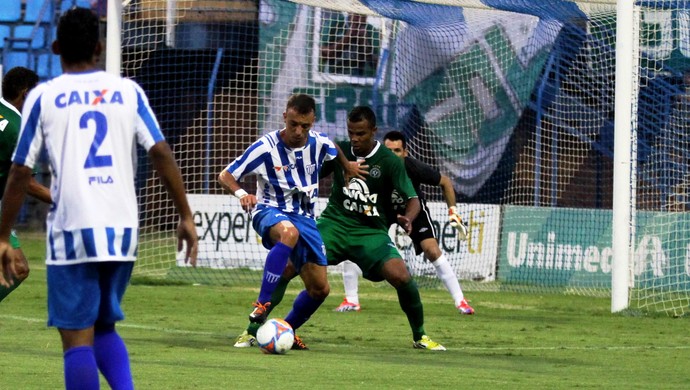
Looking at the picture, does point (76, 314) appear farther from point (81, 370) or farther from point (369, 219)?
point (369, 219)

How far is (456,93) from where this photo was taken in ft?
61.4

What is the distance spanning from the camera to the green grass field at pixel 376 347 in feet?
27.0

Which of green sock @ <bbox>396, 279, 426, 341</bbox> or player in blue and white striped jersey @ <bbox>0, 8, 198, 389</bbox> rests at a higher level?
player in blue and white striped jersey @ <bbox>0, 8, 198, 389</bbox>

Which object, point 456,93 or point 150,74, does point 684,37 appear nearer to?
point 456,93

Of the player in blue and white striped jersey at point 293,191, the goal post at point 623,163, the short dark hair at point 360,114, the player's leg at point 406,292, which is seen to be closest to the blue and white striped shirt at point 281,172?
the player in blue and white striped jersey at point 293,191

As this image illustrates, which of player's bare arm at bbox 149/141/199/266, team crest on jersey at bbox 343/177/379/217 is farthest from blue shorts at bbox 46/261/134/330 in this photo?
team crest on jersey at bbox 343/177/379/217

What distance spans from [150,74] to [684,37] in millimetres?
7387

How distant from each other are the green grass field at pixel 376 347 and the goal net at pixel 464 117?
5.20ft

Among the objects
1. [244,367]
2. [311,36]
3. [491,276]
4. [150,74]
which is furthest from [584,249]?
[244,367]

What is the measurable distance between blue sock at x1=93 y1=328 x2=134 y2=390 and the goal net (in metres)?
10.7

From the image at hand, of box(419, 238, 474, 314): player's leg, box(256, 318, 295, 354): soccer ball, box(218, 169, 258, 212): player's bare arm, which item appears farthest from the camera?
box(419, 238, 474, 314): player's leg

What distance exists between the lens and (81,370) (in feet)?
18.3

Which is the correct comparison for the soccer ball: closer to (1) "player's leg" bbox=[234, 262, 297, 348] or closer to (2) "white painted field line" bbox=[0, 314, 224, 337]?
(1) "player's leg" bbox=[234, 262, 297, 348]

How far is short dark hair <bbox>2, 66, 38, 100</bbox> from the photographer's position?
8469 mm
